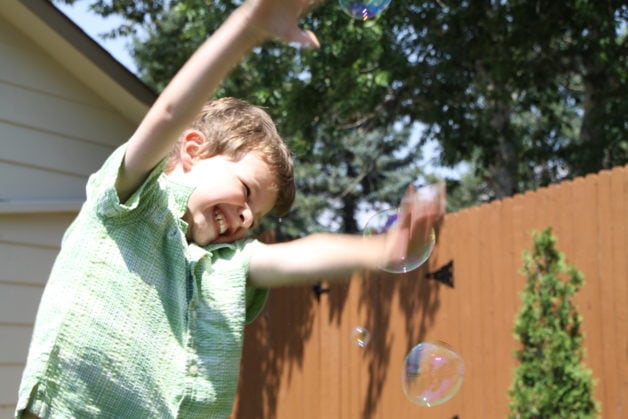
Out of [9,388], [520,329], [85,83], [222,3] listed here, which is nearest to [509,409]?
[520,329]

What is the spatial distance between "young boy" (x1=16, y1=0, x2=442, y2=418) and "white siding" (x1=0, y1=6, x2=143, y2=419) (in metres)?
3.84

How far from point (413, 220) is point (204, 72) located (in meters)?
0.59

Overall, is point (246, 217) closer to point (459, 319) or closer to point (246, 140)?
point (246, 140)

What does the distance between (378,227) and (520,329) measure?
3.06 m

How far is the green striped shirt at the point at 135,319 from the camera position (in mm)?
1950

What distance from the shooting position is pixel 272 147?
2.30 metres

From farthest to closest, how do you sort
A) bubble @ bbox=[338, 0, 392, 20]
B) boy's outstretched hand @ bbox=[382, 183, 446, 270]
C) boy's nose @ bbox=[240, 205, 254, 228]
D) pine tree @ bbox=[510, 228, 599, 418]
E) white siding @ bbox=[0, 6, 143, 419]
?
1. white siding @ bbox=[0, 6, 143, 419]
2. pine tree @ bbox=[510, 228, 599, 418]
3. bubble @ bbox=[338, 0, 392, 20]
4. boy's nose @ bbox=[240, 205, 254, 228]
5. boy's outstretched hand @ bbox=[382, 183, 446, 270]

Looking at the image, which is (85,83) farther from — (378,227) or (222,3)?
(222,3)

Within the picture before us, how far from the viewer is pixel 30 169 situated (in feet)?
19.7

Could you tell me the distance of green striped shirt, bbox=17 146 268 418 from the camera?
195 cm

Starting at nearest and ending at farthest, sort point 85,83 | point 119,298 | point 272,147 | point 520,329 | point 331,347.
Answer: point 119,298 < point 272,147 < point 520,329 < point 85,83 < point 331,347

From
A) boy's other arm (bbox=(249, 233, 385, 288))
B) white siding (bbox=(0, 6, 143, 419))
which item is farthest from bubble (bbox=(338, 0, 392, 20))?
white siding (bbox=(0, 6, 143, 419))

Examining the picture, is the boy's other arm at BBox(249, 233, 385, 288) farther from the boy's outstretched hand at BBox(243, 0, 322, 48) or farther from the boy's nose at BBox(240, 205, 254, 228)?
the boy's outstretched hand at BBox(243, 0, 322, 48)

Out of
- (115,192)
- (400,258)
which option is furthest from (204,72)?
(400,258)
